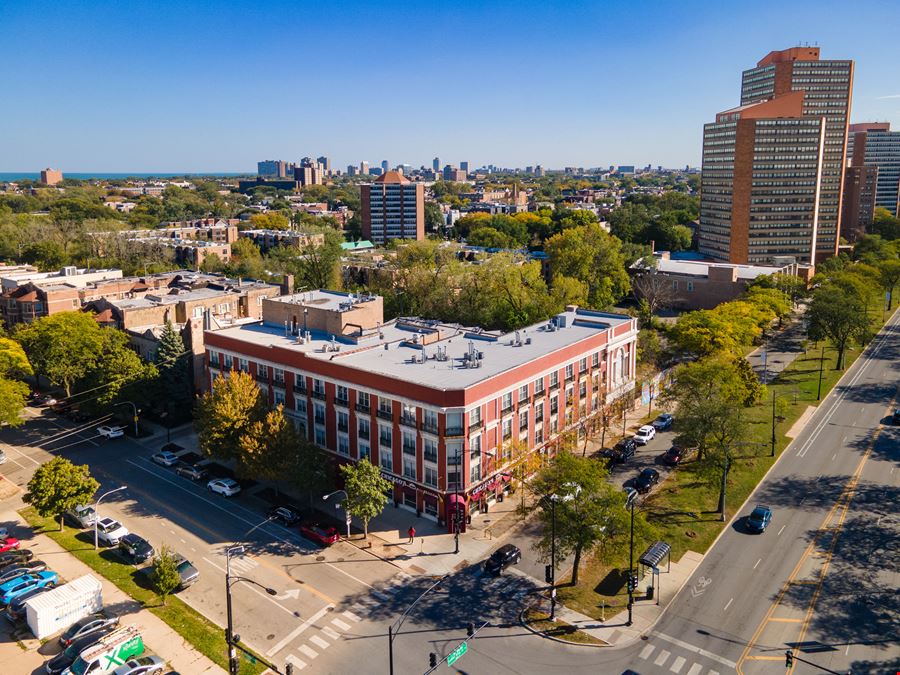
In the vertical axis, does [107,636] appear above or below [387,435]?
below

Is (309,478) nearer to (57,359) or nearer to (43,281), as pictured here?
(57,359)

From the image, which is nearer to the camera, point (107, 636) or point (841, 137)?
point (107, 636)

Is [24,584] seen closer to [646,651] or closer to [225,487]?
[225,487]

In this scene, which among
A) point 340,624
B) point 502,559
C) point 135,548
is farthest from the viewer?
point 135,548

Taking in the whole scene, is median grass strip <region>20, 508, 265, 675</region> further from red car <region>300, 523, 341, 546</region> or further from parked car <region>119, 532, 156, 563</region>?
red car <region>300, 523, 341, 546</region>

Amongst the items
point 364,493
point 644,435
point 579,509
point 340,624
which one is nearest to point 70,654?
point 340,624

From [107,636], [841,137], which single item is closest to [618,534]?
[107,636]

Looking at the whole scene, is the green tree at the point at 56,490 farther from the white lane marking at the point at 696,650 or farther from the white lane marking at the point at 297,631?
the white lane marking at the point at 696,650
